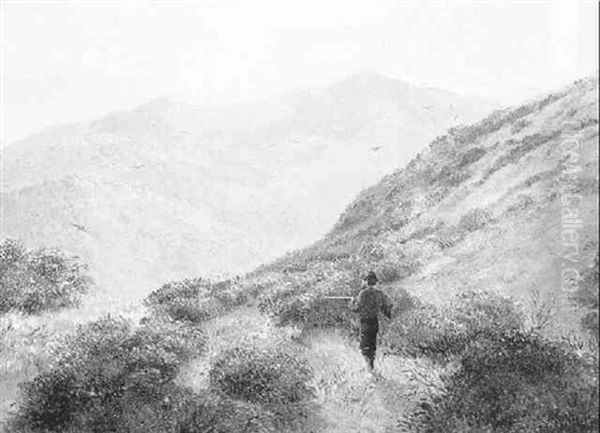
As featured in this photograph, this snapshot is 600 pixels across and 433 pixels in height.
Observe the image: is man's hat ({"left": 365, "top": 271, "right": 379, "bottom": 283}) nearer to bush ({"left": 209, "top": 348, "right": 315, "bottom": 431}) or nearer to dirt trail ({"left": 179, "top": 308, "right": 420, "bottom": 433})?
dirt trail ({"left": 179, "top": 308, "right": 420, "bottom": 433})

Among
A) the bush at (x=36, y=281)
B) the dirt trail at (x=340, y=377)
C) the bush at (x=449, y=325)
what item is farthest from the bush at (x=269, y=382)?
the bush at (x=36, y=281)

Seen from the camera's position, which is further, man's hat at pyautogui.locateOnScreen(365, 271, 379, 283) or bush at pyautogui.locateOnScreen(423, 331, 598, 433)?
man's hat at pyautogui.locateOnScreen(365, 271, 379, 283)

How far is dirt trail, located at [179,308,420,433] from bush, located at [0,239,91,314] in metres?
5.62

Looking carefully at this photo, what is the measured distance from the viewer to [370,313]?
1324cm

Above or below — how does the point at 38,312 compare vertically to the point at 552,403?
below

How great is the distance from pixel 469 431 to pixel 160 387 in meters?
5.44

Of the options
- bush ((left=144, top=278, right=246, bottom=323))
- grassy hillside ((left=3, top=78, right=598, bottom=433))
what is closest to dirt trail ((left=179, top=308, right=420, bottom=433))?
grassy hillside ((left=3, top=78, right=598, bottom=433))

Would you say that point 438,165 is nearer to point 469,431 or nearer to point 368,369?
point 368,369

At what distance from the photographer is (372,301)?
43.8 feet

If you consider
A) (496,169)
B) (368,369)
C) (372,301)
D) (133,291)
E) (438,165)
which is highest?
(372,301)

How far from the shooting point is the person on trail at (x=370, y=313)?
42.9 feet

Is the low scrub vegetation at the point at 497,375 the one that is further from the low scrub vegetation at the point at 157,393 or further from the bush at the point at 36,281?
the bush at the point at 36,281

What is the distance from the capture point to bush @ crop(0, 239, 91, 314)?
18656 millimetres

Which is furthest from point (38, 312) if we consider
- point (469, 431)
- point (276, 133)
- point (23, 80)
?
point (23, 80)
